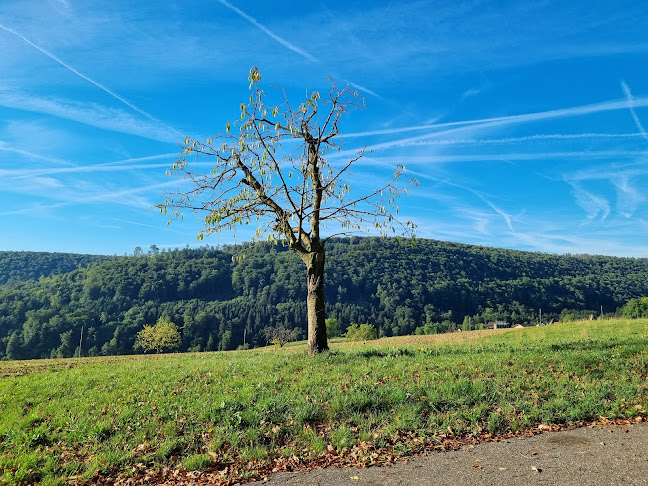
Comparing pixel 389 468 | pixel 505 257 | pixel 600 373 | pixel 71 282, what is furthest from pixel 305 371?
pixel 505 257

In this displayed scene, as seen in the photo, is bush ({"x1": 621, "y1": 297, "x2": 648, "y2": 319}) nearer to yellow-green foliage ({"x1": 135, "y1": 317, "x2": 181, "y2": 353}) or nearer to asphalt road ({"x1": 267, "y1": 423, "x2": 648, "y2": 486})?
asphalt road ({"x1": 267, "y1": 423, "x2": 648, "y2": 486})

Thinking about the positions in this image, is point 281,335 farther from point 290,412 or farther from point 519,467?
point 519,467

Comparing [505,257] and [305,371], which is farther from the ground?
[505,257]

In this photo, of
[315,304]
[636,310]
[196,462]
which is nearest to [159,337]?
[315,304]

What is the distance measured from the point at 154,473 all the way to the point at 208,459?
2.77 feet

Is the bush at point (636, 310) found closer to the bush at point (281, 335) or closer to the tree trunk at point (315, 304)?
the tree trunk at point (315, 304)

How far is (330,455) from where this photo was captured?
22.9 ft

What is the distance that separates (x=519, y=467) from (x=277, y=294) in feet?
509

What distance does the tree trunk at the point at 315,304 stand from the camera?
1501 centimetres

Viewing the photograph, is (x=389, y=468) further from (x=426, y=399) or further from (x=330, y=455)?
(x=426, y=399)

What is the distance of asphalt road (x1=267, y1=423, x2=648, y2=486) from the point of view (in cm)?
577

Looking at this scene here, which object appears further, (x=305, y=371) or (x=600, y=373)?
(x=305, y=371)

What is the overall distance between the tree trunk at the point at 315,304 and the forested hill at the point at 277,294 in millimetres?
98635

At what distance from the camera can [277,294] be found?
159 meters
